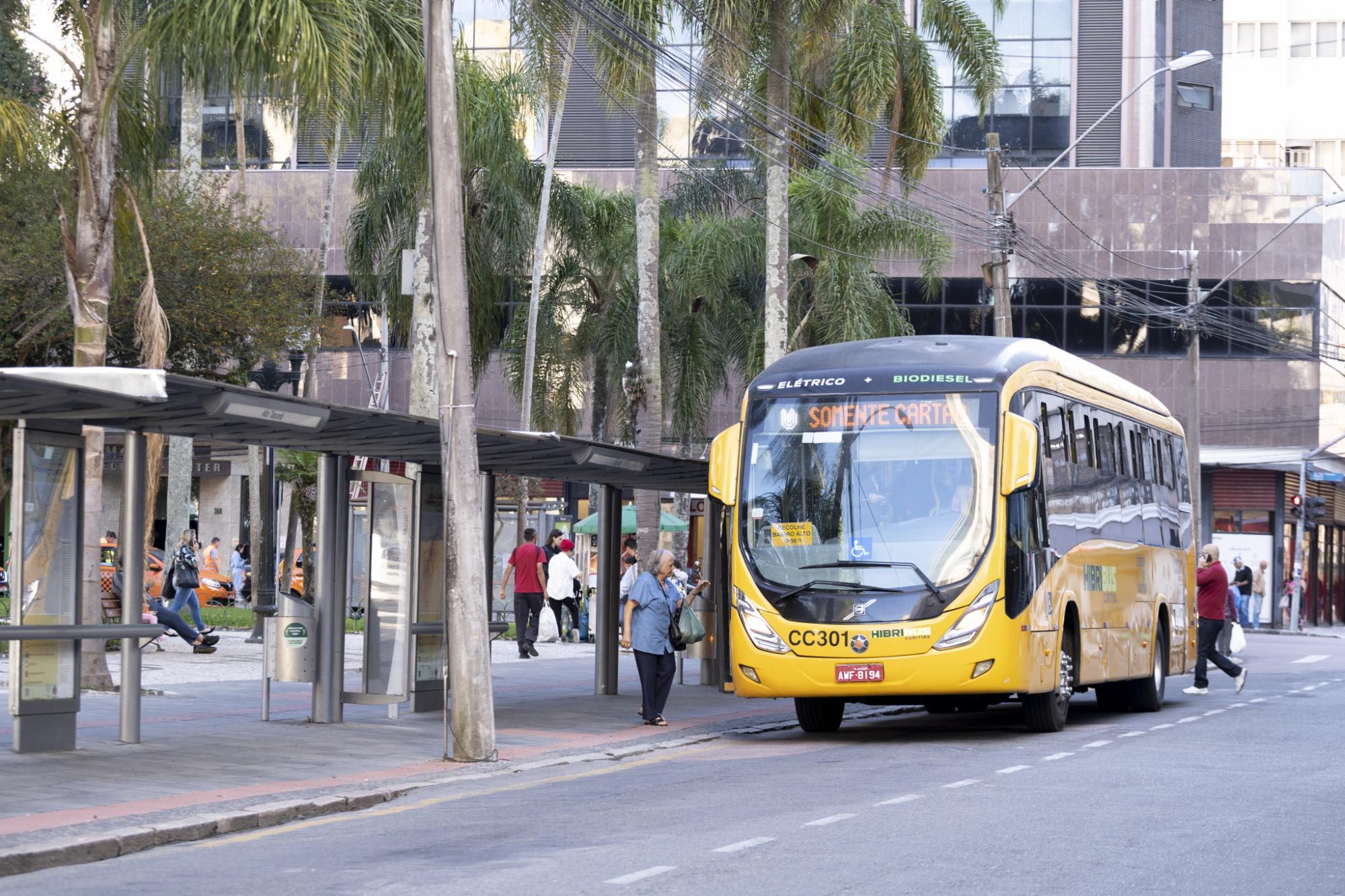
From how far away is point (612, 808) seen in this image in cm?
1159

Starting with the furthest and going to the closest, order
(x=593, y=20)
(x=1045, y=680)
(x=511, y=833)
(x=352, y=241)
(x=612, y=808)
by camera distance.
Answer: (x=352, y=241)
(x=593, y=20)
(x=1045, y=680)
(x=612, y=808)
(x=511, y=833)

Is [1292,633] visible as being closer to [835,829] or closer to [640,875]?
[835,829]

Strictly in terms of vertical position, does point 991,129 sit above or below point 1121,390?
above

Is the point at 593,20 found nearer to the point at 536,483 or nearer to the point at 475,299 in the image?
the point at 475,299

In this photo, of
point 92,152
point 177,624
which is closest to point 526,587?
point 177,624

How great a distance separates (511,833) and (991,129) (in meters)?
47.5

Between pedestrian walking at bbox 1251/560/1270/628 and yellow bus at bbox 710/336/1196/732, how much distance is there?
115 feet

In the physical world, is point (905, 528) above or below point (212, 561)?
above

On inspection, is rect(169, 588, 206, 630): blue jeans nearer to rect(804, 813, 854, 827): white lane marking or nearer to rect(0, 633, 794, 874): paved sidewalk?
rect(0, 633, 794, 874): paved sidewalk

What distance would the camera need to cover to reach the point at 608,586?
20969 mm

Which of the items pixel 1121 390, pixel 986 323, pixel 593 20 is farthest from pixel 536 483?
pixel 1121 390

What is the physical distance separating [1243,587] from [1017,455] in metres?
32.4

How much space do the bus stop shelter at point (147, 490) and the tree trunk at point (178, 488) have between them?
15009 millimetres

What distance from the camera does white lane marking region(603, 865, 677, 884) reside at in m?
8.59
